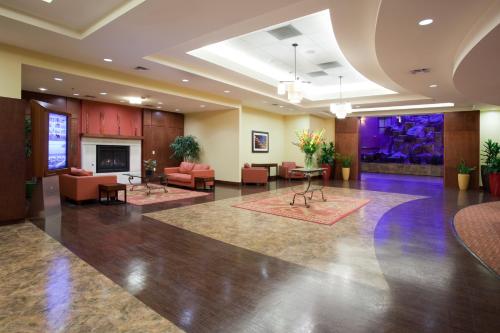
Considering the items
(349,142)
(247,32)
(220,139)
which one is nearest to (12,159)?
(247,32)

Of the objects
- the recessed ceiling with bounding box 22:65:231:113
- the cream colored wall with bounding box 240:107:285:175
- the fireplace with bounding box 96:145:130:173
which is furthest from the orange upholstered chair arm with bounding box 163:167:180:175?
the cream colored wall with bounding box 240:107:285:175

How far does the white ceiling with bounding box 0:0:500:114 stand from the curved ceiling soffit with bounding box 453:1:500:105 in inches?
2.6

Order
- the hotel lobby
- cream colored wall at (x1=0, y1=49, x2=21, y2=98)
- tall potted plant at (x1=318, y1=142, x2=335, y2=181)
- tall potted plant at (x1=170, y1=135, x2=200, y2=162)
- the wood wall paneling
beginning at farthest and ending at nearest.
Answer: tall potted plant at (x1=318, y1=142, x2=335, y2=181), tall potted plant at (x1=170, y1=135, x2=200, y2=162), cream colored wall at (x1=0, y1=49, x2=21, y2=98), the wood wall paneling, the hotel lobby

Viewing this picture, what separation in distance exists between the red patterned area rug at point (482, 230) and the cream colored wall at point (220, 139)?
23.0 ft

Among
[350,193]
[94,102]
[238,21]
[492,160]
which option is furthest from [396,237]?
[94,102]

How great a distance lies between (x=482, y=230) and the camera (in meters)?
4.89

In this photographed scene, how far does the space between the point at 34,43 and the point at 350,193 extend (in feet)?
28.0

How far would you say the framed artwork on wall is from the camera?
1215 cm

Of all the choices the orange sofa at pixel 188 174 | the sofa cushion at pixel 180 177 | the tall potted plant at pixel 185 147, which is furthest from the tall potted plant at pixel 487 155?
the tall potted plant at pixel 185 147

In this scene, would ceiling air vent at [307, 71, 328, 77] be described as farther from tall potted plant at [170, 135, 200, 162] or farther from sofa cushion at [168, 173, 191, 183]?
tall potted plant at [170, 135, 200, 162]

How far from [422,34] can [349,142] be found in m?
10.0

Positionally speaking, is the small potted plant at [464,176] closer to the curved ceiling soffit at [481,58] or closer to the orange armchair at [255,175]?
the curved ceiling soffit at [481,58]

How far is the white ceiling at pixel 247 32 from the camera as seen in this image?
3502 millimetres

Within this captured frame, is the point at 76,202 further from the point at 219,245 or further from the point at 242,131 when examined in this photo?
the point at 242,131
